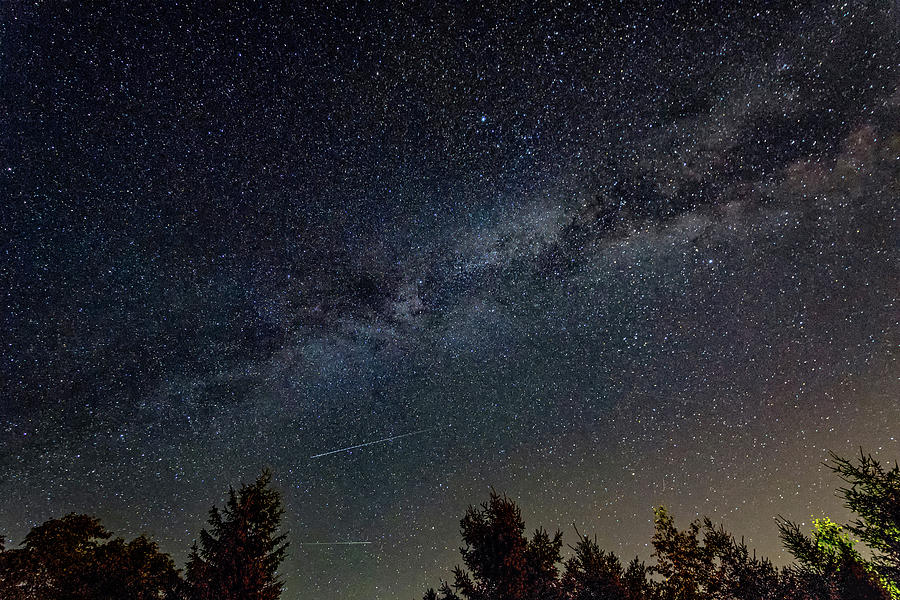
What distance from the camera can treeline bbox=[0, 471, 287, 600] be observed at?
40.8 feet

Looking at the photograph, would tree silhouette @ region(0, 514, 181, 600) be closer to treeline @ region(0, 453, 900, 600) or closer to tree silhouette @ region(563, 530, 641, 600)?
treeline @ region(0, 453, 900, 600)

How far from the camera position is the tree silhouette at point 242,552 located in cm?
1214

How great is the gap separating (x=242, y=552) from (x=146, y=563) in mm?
7254

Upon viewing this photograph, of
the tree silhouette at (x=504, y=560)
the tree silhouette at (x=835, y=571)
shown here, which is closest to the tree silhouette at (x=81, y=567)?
the tree silhouette at (x=504, y=560)

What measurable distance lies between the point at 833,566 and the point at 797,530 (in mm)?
3674

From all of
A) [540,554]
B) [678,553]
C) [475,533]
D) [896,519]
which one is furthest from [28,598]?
[896,519]

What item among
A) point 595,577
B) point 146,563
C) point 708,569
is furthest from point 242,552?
point 708,569

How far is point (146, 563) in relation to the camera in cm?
1609

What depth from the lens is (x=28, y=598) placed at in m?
Answer: 13.8

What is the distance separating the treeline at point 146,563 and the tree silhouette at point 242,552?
27 millimetres

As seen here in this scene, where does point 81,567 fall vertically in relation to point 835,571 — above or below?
above

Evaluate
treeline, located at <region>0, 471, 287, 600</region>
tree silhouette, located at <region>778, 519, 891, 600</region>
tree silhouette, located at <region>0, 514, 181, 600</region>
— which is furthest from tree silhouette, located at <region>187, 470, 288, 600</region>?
tree silhouette, located at <region>778, 519, 891, 600</region>

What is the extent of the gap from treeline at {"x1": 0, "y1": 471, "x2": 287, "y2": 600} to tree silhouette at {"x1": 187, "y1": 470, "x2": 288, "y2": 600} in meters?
0.03

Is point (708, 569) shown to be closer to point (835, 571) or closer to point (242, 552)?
point (835, 571)
